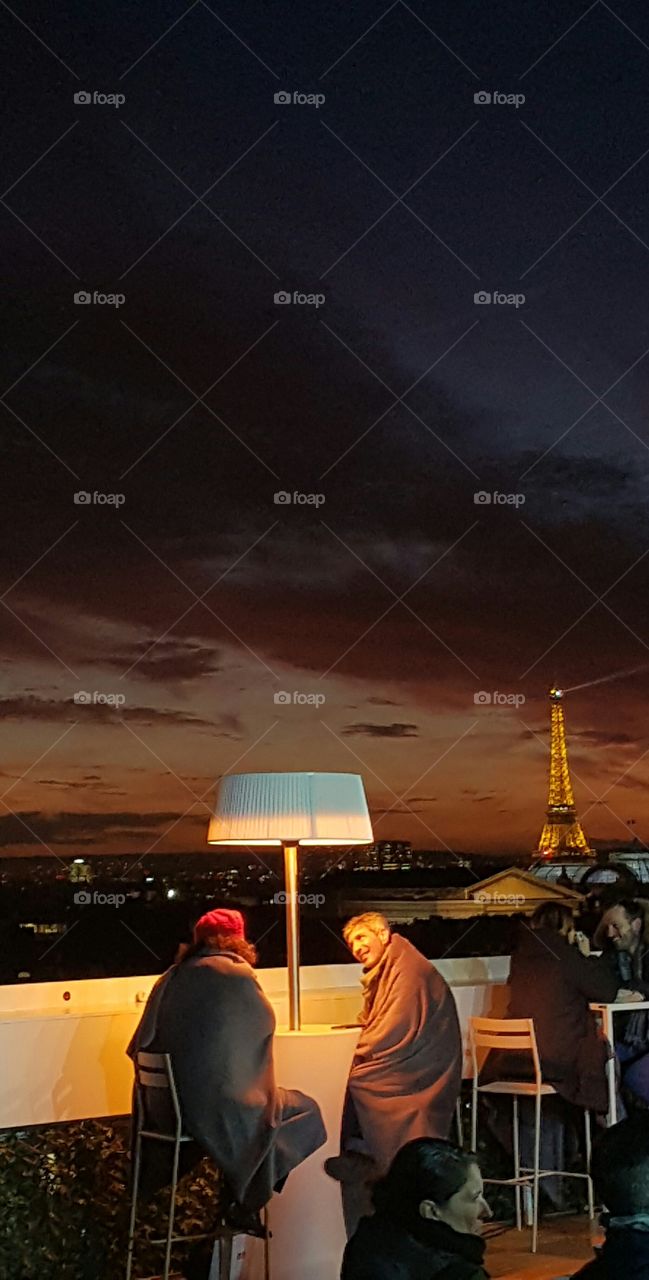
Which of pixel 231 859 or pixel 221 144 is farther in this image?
pixel 231 859


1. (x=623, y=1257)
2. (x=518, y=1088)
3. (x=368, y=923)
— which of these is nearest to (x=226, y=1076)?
(x=368, y=923)

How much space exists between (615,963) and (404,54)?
4.61m

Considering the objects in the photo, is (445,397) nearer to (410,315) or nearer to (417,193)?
(410,315)

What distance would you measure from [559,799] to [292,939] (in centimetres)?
380

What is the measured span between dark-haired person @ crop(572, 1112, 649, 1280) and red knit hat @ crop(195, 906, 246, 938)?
162cm

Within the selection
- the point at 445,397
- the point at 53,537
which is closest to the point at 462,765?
the point at 445,397

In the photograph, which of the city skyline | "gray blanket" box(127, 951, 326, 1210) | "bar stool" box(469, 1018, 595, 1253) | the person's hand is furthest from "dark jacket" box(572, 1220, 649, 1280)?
the city skyline

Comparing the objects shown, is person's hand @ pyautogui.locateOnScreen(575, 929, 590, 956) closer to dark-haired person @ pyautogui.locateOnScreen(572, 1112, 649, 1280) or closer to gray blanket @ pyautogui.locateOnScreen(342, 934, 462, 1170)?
gray blanket @ pyautogui.locateOnScreen(342, 934, 462, 1170)

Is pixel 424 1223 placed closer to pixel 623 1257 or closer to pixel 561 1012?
pixel 623 1257

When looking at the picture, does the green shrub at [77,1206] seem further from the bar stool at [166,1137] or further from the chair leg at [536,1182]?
the chair leg at [536,1182]

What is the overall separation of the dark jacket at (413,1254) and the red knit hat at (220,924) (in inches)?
64.1

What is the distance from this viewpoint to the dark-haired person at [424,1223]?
209 centimetres

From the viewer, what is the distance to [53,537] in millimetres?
7285

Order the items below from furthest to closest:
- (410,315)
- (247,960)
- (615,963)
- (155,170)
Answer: (410,315) < (155,170) < (615,963) < (247,960)
